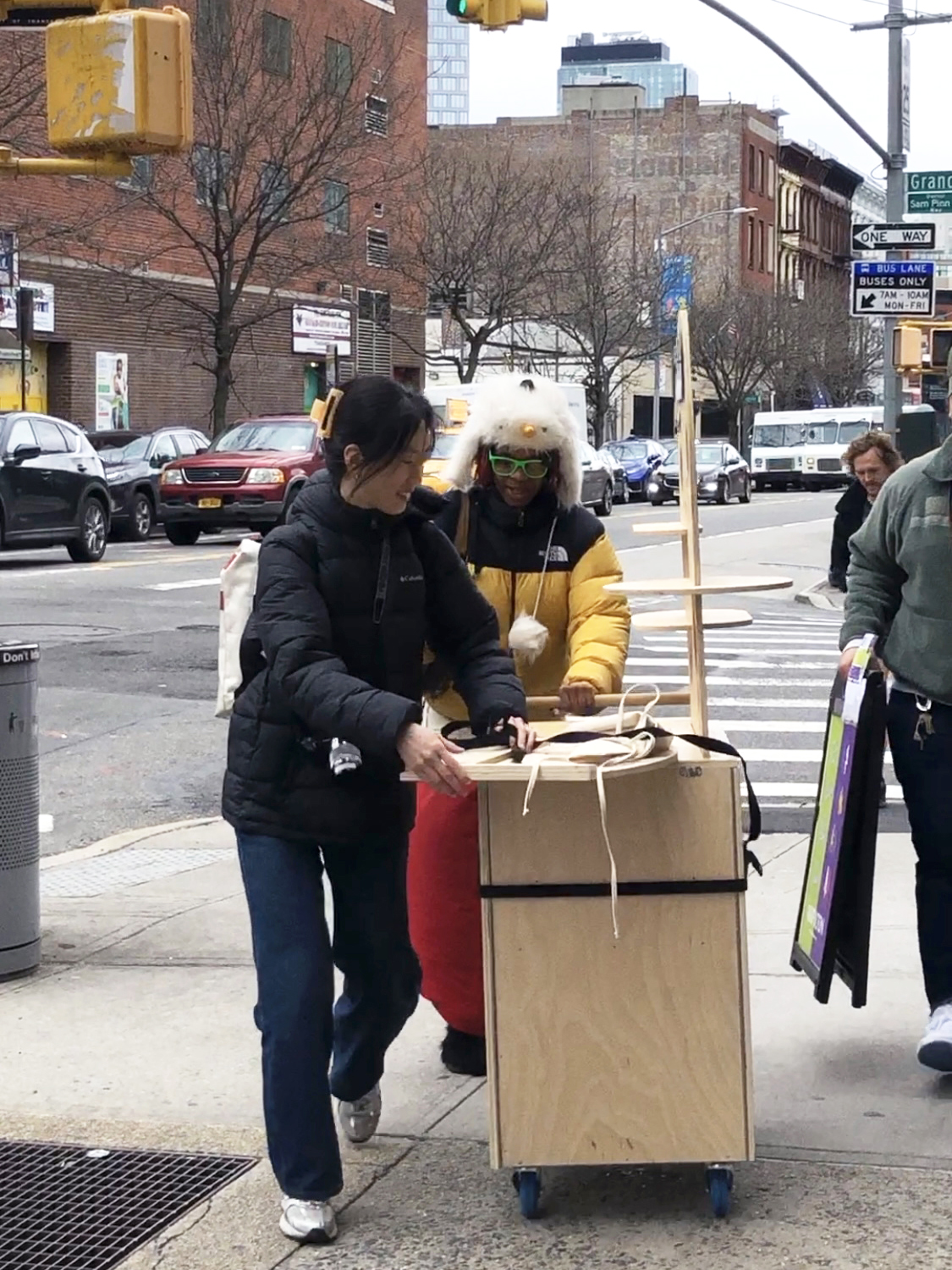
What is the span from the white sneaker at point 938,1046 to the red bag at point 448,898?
3.76 ft

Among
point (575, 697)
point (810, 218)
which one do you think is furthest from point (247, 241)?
point (810, 218)

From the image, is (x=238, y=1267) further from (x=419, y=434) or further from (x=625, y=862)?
(x=419, y=434)

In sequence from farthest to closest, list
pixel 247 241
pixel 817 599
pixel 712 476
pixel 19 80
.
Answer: pixel 712 476 → pixel 247 241 → pixel 19 80 → pixel 817 599

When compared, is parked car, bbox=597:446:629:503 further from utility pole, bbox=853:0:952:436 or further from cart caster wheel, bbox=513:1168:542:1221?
cart caster wheel, bbox=513:1168:542:1221

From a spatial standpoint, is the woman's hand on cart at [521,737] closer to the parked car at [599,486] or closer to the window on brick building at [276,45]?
the parked car at [599,486]

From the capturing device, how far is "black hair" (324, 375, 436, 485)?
164 inches

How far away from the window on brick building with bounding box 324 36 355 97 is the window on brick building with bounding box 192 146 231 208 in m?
2.94

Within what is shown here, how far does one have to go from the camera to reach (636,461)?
48219 millimetres

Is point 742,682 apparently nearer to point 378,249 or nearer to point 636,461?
point 636,461

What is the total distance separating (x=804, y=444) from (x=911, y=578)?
57.0 m

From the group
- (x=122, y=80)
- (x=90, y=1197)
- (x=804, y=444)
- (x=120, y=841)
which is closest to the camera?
(x=90, y=1197)

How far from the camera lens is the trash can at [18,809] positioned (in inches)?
245

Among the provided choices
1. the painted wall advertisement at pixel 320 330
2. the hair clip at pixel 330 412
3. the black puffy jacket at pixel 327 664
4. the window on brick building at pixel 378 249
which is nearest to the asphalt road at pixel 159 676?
the black puffy jacket at pixel 327 664

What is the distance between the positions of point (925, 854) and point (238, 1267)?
7.07ft
